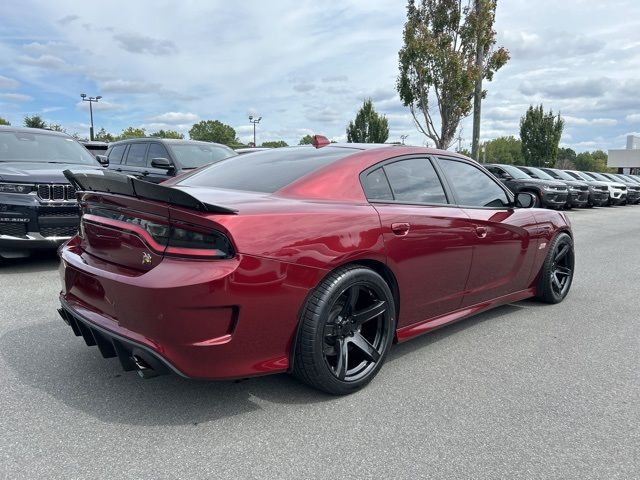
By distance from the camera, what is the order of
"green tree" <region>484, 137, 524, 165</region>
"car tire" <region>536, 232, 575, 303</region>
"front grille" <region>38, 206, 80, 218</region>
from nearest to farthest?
"car tire" <region>536, 232, 575, 303</region> < "front grille" <region>38, 206, 80, 218</region> < "green tree" <region>484, 137, 524, 165</region>

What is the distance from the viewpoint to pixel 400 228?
310 centimetres

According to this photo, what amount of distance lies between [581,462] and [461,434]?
21.0 inches

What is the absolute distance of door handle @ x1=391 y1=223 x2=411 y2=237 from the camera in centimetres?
307

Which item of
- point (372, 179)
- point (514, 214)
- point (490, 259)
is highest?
point (372, 179)

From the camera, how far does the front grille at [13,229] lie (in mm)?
5383

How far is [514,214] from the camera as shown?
424 cm

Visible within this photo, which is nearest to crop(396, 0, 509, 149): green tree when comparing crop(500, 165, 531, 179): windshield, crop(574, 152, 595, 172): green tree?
crop(500, 165, 531, 179): windshield

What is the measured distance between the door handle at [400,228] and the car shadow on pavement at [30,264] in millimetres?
4554

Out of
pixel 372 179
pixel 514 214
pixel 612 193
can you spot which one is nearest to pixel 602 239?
pixel 514 214

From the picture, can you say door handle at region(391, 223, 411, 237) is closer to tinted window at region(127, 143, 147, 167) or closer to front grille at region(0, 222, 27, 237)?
front grille at region(0, 222, 27, 237)

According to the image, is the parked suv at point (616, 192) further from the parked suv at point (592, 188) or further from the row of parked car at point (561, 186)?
the parked suv at point (592, 188)

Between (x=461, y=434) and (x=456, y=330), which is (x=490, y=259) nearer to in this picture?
(x=456, y=330)

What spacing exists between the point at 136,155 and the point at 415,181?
26.1 feet

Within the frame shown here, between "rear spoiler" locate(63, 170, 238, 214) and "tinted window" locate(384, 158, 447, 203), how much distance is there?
1.29 m
